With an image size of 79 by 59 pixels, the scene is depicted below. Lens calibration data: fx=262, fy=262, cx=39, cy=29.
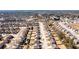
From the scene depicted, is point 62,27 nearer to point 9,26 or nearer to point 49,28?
point 49,28

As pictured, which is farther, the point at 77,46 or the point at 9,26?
the point at 9,26

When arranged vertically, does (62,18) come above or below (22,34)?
above
